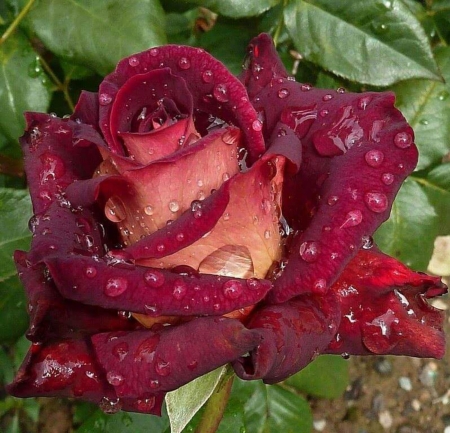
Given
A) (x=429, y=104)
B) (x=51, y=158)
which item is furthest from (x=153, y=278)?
(x=429, y=104)

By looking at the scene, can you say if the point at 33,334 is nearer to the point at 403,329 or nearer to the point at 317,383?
the point at 403,329

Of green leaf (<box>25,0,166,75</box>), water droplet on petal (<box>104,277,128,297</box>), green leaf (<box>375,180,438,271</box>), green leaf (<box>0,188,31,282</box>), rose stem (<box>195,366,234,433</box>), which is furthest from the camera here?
green leaf (<box>375,180,438,271</box>)

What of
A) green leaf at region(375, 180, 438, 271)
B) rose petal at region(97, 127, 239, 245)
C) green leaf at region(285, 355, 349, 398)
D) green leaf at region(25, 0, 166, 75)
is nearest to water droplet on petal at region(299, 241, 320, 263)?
rose petal at region(97, 127, 239, 245)

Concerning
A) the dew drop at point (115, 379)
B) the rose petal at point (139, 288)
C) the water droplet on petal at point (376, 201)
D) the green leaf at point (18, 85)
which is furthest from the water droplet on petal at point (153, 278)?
the green leaf at point (18, 85)

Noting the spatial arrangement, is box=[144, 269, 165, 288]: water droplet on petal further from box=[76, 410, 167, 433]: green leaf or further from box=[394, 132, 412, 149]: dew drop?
box=[76, 410, 167, 433]: green leaf

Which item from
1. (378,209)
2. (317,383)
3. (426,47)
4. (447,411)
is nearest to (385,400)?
(447,411)

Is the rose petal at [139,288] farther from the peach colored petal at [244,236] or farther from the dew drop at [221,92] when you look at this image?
the dew drop at [221,92]

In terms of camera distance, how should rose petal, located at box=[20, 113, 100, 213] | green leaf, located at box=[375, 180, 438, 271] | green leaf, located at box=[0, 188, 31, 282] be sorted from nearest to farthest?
1. rose petal, located at box=[20, 113, 100, 213]
2. green leaf, located at box=[0, 188, 31, 282]
3. green leaf, located at box=[375, 180, 438, 271]
